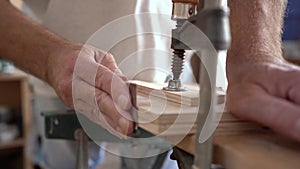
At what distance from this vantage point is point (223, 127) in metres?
0.42

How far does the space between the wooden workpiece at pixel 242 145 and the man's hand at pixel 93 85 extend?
25mm

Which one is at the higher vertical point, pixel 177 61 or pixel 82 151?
pixel 177 61

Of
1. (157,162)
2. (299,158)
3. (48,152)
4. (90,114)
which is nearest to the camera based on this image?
(299,158)

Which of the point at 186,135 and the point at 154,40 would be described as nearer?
the point at 186,135

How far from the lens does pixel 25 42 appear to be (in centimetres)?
70

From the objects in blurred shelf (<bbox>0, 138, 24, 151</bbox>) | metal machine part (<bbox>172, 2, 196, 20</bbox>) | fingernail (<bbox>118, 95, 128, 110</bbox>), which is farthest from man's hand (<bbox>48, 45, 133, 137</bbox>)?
blurred shelf (<bbox>0, 138, 24, 151</bbox>)

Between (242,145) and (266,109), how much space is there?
4 centimetres

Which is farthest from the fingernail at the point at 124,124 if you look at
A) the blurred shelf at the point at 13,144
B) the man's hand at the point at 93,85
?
the blurred shelf at the point at 13,144

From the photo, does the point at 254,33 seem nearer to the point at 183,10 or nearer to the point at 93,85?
the point at 183,10

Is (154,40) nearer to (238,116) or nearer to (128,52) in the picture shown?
(128,52)

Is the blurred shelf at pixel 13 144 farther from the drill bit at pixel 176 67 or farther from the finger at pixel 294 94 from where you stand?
the finger at pixel 294 94

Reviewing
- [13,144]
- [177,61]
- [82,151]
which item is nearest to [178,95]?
[177,61]

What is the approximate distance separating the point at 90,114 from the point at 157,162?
31cm

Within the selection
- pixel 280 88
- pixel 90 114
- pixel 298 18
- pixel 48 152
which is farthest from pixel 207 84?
pixel 298 18
